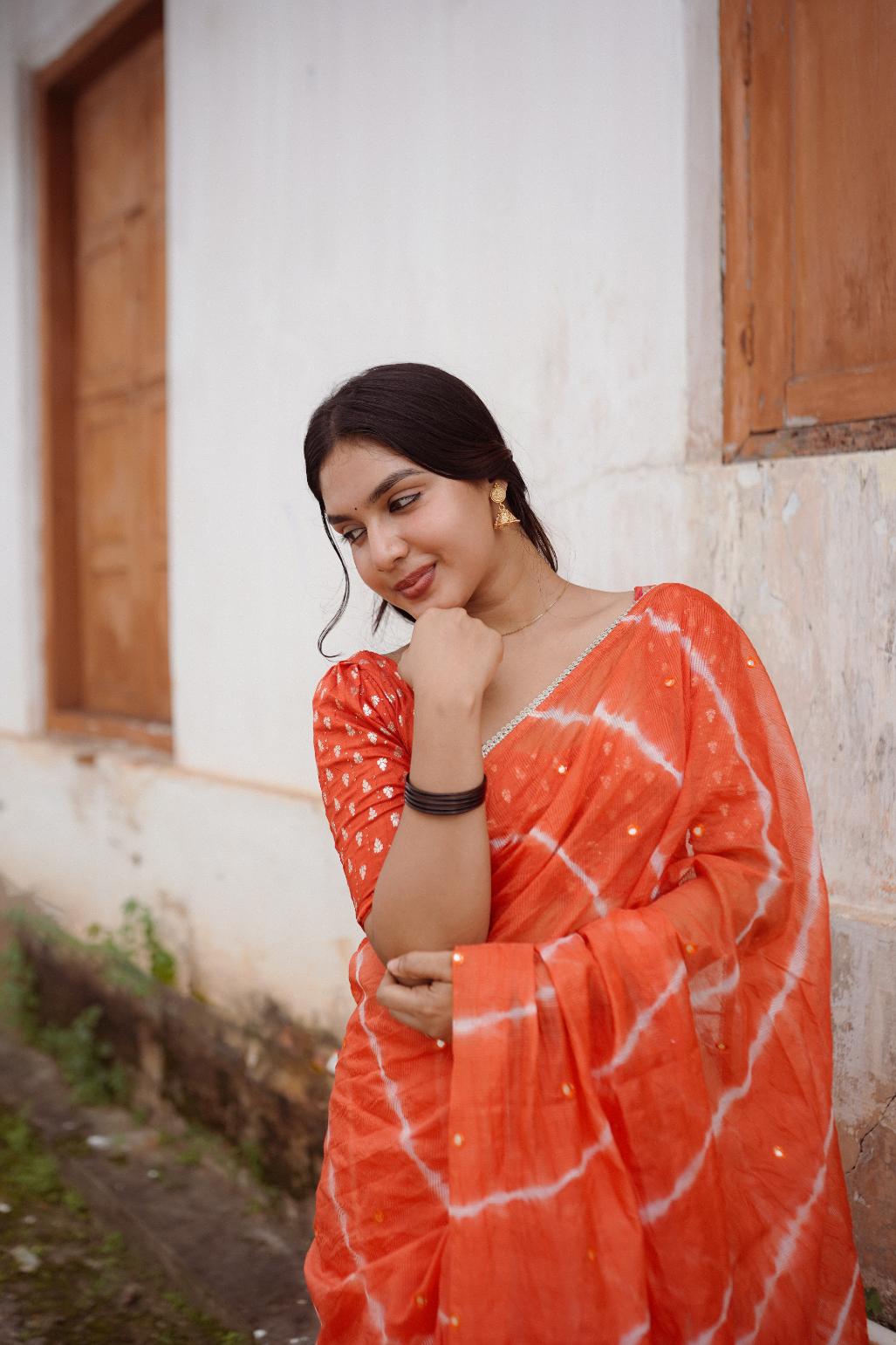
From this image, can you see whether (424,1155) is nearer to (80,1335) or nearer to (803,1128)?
(803,1128)

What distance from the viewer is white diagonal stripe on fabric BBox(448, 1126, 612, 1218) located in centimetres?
134

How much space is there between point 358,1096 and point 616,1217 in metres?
0.39

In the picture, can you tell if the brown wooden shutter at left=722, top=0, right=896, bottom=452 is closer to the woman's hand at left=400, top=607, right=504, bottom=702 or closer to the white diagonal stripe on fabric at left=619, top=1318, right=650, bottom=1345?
the woman's hand at left=400, top=607, right=504, bottom=702

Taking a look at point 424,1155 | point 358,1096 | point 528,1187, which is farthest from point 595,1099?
point 358,1096

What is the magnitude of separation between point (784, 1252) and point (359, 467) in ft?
3.75

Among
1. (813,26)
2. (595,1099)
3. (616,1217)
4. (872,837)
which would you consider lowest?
(616,1217)

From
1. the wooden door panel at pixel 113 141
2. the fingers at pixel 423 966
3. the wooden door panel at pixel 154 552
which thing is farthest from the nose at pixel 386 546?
the wooden door panel at pixel 113 141

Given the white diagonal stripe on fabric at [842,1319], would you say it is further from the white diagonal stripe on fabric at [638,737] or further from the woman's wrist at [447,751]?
the woman's wrist at [447,751]

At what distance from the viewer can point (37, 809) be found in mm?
4516

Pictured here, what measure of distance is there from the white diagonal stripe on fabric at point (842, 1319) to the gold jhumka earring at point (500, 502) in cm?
112

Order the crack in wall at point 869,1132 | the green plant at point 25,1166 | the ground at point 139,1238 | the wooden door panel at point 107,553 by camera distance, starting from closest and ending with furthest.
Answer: the crack in wall at point 869,1132 < the ground at point 139,1238 < the green plant at point 25,1166 < the wooden door panel at point 107,553

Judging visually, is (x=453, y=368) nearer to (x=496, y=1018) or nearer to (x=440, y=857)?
(x=440, y=857)

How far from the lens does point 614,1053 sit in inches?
53.6

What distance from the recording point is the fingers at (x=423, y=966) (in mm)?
1395
